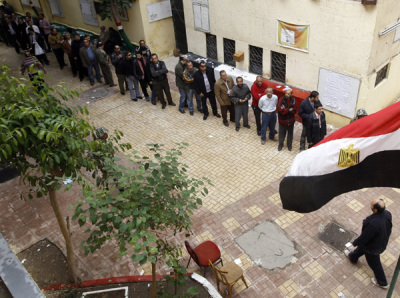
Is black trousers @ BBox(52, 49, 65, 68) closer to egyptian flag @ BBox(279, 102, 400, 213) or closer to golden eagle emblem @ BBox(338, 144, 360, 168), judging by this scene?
egyptian flag @ BBox(279, 102, 400, 213)

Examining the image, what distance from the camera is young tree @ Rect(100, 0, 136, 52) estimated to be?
1466 cm

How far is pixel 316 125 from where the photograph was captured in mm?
9297

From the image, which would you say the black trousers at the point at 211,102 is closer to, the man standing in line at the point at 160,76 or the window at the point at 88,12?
the man standing in line at the point at 160,76

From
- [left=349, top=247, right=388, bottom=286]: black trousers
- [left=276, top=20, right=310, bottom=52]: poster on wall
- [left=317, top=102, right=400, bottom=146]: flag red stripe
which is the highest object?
[left=317, top=102, right=400, bottom=146]: flag red stripe

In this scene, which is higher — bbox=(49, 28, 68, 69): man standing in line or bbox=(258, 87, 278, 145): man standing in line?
bbox=(49, 28, 68, 69): man standing in line

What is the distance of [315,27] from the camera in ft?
33.8

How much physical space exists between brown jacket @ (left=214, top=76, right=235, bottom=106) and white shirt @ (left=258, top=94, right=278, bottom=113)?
1231 mm

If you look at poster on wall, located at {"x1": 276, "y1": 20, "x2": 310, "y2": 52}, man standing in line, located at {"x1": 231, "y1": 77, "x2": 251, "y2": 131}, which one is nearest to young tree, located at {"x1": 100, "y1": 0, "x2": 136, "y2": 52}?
poster on wall, located at {"x1": 276, "y1": 20, "x2": 310, "y2": 52}

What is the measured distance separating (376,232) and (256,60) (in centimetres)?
800

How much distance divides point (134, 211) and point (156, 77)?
27.9 feet

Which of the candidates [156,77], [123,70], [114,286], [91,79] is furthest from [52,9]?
[114,286]

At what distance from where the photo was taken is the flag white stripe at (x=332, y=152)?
12.7 feet

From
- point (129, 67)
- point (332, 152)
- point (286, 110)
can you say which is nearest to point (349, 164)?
point (332, 152)

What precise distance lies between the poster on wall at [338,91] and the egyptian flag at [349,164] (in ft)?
21.6
